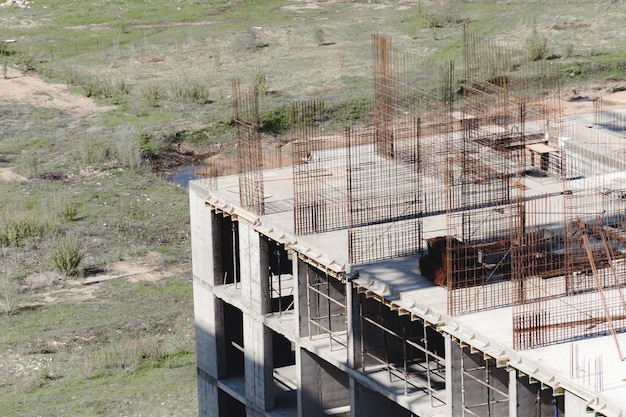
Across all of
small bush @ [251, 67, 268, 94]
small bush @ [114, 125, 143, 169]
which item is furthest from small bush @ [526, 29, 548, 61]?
small bush @ [114, 125, 143, 169]

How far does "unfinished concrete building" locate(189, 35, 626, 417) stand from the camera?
70.0 ft

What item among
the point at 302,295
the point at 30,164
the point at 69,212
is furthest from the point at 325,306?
the point at 30,164

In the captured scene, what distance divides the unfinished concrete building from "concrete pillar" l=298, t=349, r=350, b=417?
0.08 ft

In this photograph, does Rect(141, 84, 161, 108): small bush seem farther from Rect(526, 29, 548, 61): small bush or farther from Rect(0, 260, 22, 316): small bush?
Rect(0, 260, 22, 316): small bush

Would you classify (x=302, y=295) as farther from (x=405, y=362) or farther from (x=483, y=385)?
(x=483, y=385)

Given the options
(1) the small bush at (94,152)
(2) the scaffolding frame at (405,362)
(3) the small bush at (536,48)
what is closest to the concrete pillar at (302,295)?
(2) the scaffolding frame at (405,362)

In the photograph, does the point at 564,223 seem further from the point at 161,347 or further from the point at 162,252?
the point at 162,252

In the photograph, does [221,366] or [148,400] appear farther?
[148,400]

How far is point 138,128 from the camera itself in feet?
175

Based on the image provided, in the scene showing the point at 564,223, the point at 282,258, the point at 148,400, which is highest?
the point at 564,223

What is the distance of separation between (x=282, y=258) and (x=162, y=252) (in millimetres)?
12168

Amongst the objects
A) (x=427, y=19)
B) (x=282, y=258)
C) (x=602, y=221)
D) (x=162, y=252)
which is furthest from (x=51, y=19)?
(x=602, y=221)

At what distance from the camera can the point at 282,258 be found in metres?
30.5

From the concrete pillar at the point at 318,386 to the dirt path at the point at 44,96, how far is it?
31045mm
